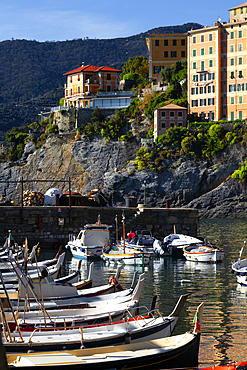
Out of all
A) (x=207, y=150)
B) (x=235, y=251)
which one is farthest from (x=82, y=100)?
(x=235, y=251)

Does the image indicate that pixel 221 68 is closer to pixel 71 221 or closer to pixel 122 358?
pixel 71 221

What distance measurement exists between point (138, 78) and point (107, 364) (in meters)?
112

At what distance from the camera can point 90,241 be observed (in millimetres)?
43625

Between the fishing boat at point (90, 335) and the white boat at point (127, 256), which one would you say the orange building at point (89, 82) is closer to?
the white boat at point (127, 256)

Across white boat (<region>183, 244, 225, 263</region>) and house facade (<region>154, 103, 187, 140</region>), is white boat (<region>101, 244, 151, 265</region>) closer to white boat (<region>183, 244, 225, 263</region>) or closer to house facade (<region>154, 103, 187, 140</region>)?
white boat (<region>183, 244, 225, 263</region>)

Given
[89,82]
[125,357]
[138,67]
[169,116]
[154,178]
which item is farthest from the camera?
[138,67]

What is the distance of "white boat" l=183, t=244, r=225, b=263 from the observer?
40188 mm

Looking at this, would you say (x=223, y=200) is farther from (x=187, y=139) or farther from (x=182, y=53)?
(x=182, y=53)

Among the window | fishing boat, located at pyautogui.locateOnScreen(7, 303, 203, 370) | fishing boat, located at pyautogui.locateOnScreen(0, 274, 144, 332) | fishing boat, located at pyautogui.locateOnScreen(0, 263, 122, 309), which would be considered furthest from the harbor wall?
the window

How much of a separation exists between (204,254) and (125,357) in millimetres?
27985

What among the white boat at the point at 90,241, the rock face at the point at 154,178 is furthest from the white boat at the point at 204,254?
the rock face at the point at 154,178

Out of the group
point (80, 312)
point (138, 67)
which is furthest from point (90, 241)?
point (138, 67)

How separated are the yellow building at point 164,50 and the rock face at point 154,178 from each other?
21.4 meters

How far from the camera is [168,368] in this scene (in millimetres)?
13797
